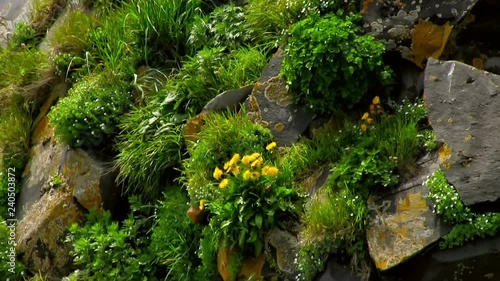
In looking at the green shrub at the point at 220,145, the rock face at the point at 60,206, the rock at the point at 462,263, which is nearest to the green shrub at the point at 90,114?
the rock face at the point at 60,206

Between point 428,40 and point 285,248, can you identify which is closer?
point 285,248

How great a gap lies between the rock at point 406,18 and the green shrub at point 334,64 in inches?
5.7

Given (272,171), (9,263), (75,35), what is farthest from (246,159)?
(75,35)

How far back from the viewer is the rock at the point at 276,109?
636cm

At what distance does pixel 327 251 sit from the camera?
5.37 m

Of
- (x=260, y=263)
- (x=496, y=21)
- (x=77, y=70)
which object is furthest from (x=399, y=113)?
(x=77, y=70)

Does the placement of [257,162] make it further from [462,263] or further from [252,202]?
[462,263]

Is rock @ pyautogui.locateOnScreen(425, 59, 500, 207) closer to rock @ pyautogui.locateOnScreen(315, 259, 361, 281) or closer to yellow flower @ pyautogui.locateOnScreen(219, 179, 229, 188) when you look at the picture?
rock @ pyautogui.locateOnScreen(315, 259, 361, 281)

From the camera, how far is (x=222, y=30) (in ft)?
25.7

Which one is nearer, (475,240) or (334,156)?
(475,240)

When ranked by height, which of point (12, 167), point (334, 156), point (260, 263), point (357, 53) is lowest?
point (12, 167)

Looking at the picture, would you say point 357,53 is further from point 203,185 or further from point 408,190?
point 203,185

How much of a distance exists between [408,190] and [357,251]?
60 centimetres

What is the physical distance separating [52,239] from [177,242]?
69.3 inches
